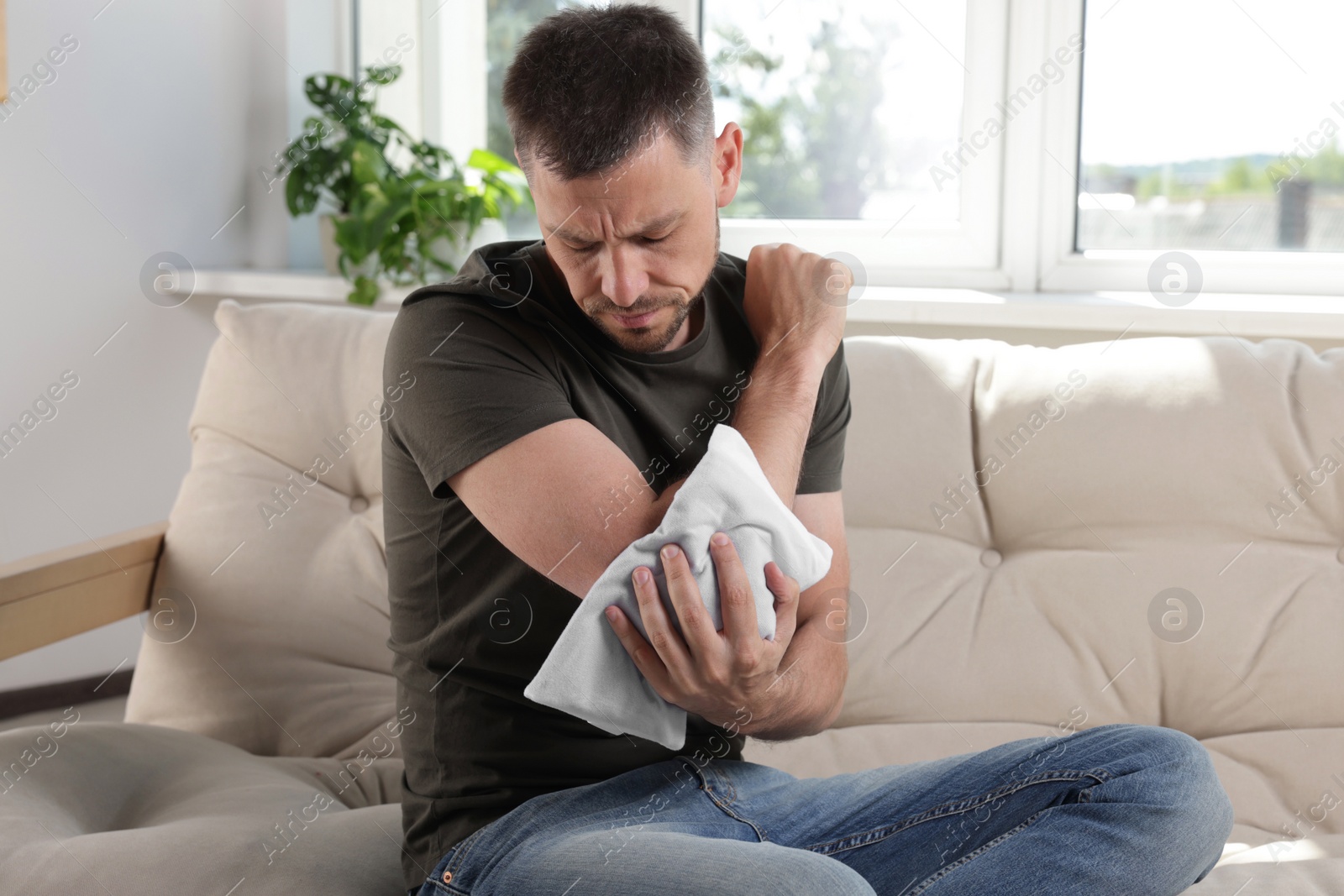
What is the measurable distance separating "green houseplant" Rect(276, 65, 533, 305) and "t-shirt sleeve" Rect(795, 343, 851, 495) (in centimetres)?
119

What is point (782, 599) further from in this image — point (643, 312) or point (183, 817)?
point (183, 817)

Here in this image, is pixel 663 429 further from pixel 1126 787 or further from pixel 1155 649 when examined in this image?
pixel 1155 649

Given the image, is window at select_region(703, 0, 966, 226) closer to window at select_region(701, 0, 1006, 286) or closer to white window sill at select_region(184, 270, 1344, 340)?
window at select_region(701, 0, 1006, 286)

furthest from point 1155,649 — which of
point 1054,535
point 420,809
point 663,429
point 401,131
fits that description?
point 401,131

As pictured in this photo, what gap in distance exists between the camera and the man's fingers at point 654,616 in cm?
87

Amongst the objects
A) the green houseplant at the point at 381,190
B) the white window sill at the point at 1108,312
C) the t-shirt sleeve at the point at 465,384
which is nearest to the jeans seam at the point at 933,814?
the t-shirt sleeve at the point at 465,384

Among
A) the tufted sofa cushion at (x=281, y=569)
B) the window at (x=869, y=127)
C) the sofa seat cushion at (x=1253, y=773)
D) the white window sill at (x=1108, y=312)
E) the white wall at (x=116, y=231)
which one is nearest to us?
the sofa seat cushion at (x=1253, y=773)

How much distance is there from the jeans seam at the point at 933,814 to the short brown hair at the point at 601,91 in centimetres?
67

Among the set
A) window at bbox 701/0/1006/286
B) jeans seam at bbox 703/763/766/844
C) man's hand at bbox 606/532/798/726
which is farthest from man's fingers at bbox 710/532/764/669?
window at bbox 701/0/1006/286

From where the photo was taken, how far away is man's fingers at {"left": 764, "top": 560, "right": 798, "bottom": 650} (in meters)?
0.90

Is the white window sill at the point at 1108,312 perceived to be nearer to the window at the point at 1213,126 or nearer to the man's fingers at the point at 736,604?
the window at the point at 1213,126

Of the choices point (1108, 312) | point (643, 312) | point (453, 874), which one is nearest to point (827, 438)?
point (643, 312)

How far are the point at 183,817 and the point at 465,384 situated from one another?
2.04 ft

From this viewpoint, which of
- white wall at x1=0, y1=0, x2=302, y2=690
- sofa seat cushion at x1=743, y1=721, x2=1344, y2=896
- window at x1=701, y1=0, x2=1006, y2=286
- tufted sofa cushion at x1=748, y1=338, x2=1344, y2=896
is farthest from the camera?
white wall at x1=0, y1=0, x2=302, y2=690
